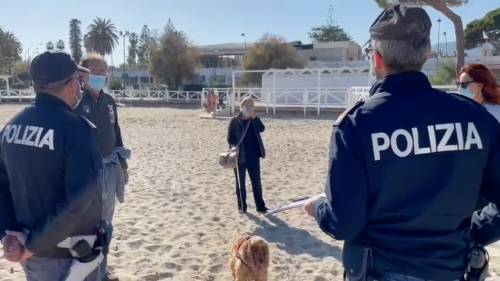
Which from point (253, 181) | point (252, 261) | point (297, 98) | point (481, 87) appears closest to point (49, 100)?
point (252, 261)

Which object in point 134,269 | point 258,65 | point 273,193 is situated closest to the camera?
point 134,269

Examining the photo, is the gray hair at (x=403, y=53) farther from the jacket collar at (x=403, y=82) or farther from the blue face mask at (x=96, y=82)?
the blue face mask at (x=96, y=82)

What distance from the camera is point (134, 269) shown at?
15.3ft

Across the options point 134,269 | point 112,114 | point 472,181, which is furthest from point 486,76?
point 134,269

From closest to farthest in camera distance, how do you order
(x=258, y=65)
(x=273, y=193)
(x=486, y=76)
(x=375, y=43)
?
(x=375, y=43) → (x=486, y=76) → (x=273, y=193) → (x=258, y=65)

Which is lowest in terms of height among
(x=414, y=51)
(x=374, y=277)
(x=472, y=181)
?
(x=374, y=277)

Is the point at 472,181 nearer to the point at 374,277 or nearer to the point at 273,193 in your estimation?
the point at 374,277

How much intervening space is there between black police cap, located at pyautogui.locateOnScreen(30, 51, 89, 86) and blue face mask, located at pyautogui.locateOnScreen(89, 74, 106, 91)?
1.57 m

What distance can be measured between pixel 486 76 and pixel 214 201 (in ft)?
14.8

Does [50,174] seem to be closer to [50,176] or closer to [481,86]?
[50,176]

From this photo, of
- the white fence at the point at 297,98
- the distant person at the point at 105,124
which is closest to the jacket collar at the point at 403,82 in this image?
the distant person at the point at 105,124

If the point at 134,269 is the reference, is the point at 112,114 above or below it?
above

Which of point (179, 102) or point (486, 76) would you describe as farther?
point (179, 102)

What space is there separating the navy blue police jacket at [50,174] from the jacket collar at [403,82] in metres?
1.48
